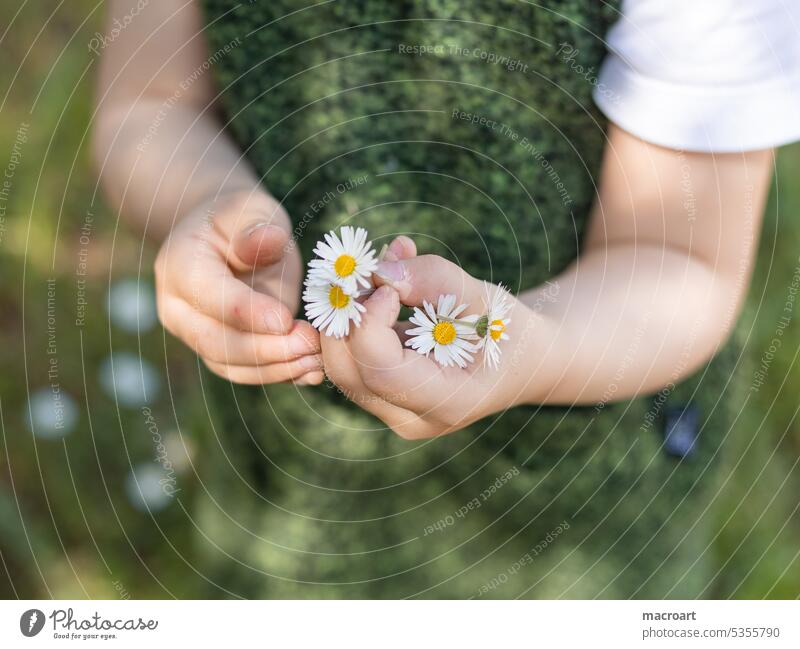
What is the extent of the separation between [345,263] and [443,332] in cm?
6

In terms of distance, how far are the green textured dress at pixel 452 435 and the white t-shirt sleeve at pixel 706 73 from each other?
0.02 m

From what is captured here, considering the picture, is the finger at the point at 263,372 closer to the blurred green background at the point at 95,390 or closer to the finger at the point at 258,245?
the finger at the point at 258,245

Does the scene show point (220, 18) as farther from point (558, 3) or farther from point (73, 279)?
point (73, 279)

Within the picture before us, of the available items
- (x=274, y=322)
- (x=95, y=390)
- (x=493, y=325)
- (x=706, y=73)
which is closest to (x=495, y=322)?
(x=493, y=325)

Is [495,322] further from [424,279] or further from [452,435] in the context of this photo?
[452,435]

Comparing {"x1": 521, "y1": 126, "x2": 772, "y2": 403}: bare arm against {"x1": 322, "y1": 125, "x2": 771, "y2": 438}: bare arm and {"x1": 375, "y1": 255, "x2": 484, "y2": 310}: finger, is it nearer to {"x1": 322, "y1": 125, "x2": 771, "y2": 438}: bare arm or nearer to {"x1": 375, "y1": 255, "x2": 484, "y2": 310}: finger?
{"x1": 322, "y1": 125, "x2": 771, "y2": 438}: bare arm

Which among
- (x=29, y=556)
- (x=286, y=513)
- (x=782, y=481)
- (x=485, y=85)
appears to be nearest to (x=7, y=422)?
(x=29, y=556)

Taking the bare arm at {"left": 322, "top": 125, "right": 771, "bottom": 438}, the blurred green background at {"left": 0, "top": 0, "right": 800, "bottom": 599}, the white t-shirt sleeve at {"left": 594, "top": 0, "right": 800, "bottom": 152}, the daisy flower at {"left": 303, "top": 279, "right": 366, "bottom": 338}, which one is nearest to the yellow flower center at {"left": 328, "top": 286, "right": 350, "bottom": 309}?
the daisy flower at {"left": 303, "top": 279, "right": 366, "bottom": 338}

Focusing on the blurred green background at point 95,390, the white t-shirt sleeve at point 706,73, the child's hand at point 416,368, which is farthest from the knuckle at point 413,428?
the blurred green background at point 95,390

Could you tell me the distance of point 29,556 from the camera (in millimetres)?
700

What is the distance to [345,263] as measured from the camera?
344 millimetres

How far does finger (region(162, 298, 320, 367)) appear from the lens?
0.38 m

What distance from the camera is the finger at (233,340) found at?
15.0 inches
